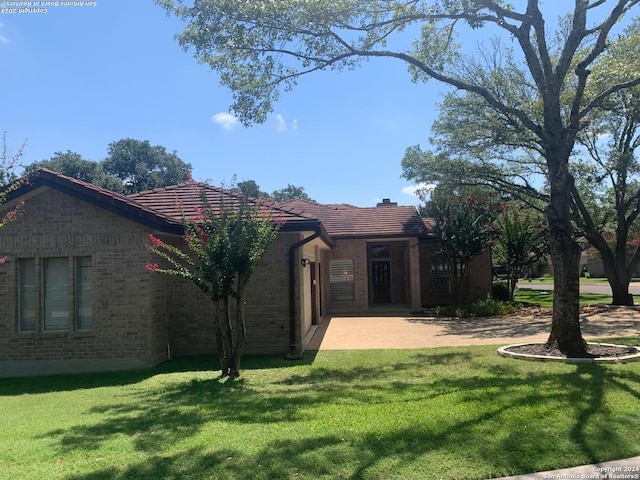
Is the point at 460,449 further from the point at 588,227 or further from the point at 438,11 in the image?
the point at 588,227

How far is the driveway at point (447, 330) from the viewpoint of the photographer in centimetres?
1158

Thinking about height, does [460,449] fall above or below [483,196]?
below

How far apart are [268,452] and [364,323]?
1202 cm

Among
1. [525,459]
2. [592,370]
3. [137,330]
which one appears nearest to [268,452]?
[525,459]

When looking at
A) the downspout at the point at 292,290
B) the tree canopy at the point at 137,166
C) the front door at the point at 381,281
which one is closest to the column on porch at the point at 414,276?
the front door at the point at 381,281

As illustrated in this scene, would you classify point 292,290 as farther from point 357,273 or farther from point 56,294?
point 357,273

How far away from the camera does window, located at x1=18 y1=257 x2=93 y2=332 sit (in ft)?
32.5

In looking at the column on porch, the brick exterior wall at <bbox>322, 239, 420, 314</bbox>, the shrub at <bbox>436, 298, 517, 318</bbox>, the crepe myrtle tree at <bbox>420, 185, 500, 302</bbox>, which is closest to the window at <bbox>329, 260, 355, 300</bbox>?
the brick exterior wall at <bbox>322, 239, 420, 314</bbox>

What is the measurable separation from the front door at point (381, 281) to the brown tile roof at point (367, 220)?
2365 mm

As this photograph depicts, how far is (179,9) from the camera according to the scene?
9352 mm

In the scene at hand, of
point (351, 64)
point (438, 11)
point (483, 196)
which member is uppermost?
point (438, 11)

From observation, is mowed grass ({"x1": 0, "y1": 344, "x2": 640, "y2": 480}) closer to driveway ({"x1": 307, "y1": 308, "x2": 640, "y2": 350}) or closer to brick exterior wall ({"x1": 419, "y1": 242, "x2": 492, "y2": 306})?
driveway ({"x1": 307, "y1": 308, "x2": 640, "y2": 350})

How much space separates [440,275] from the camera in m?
22.2

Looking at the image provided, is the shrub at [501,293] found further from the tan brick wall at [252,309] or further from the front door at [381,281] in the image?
the tan brick wall at [252,309]
